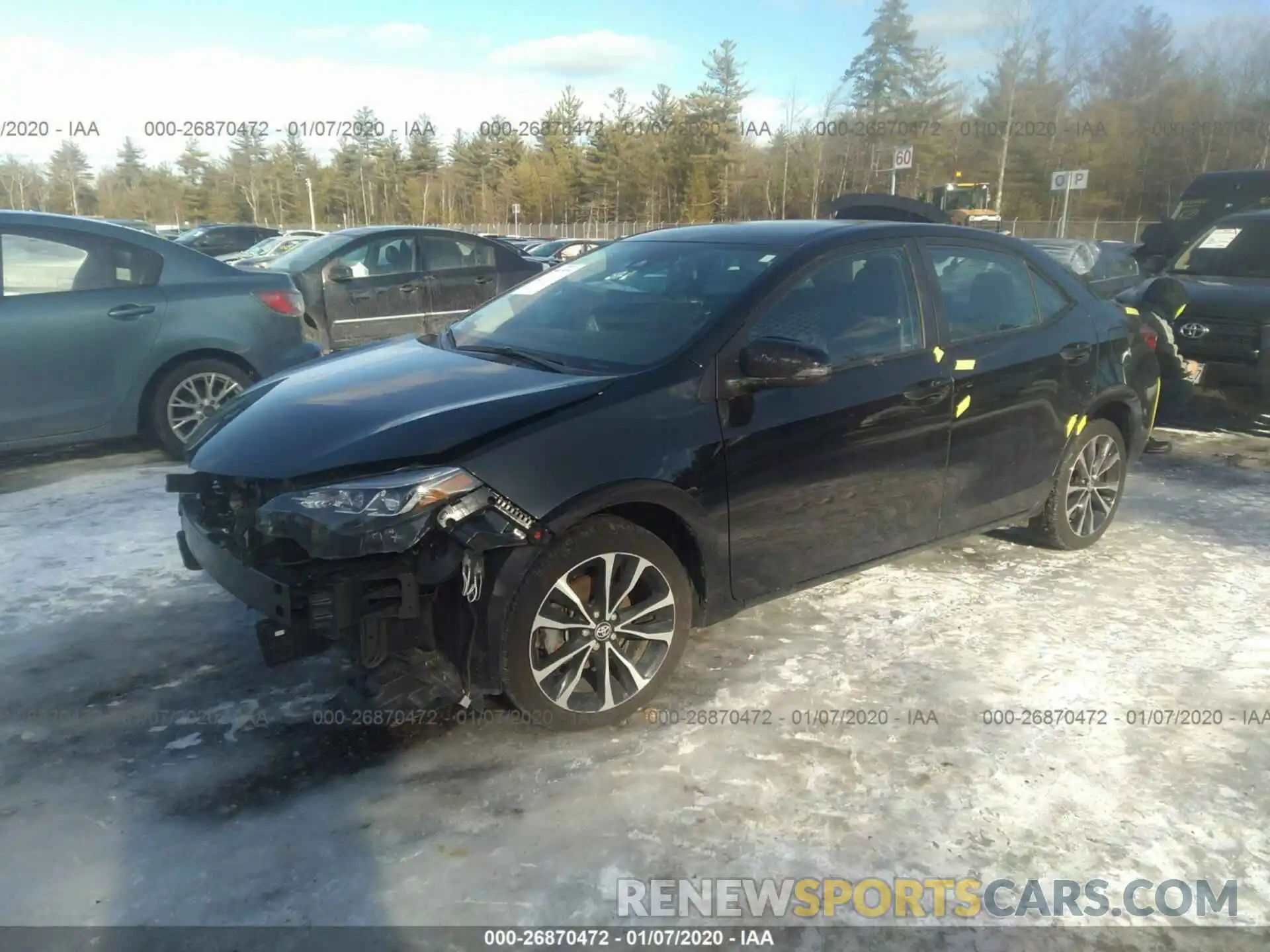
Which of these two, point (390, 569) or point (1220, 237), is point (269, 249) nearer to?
point (1220, 237)

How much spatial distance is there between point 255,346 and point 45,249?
134 centimetres

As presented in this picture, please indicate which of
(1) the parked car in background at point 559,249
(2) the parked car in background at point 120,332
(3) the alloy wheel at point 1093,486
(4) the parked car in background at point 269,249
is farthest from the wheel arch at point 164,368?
(1) the parked car in background at point 559,249

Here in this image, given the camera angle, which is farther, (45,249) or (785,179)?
(785,179)

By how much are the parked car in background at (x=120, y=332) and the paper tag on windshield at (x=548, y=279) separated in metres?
2.76

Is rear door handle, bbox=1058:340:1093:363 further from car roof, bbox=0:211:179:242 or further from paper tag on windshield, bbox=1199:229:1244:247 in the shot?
car roof, bbox=0:211:179:242

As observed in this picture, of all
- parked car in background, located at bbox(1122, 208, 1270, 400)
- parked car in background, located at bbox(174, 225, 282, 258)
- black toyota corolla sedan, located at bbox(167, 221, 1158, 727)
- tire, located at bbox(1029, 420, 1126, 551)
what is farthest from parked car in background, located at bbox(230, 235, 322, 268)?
parked car in background, located at bbox(174, 225, 282, 258)

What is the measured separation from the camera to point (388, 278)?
10.0m

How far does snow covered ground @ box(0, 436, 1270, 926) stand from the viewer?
250cm

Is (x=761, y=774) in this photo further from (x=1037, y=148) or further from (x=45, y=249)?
(x=1037, y=148)

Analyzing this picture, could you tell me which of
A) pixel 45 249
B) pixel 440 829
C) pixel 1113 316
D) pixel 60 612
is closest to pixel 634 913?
pixel 440 829

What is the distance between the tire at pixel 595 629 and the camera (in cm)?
296

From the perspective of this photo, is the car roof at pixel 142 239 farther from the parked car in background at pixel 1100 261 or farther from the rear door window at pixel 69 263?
the parked car in background at pixel 1100 261

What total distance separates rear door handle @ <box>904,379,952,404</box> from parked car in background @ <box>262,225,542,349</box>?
6.46 metres

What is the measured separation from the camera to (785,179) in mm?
51469
